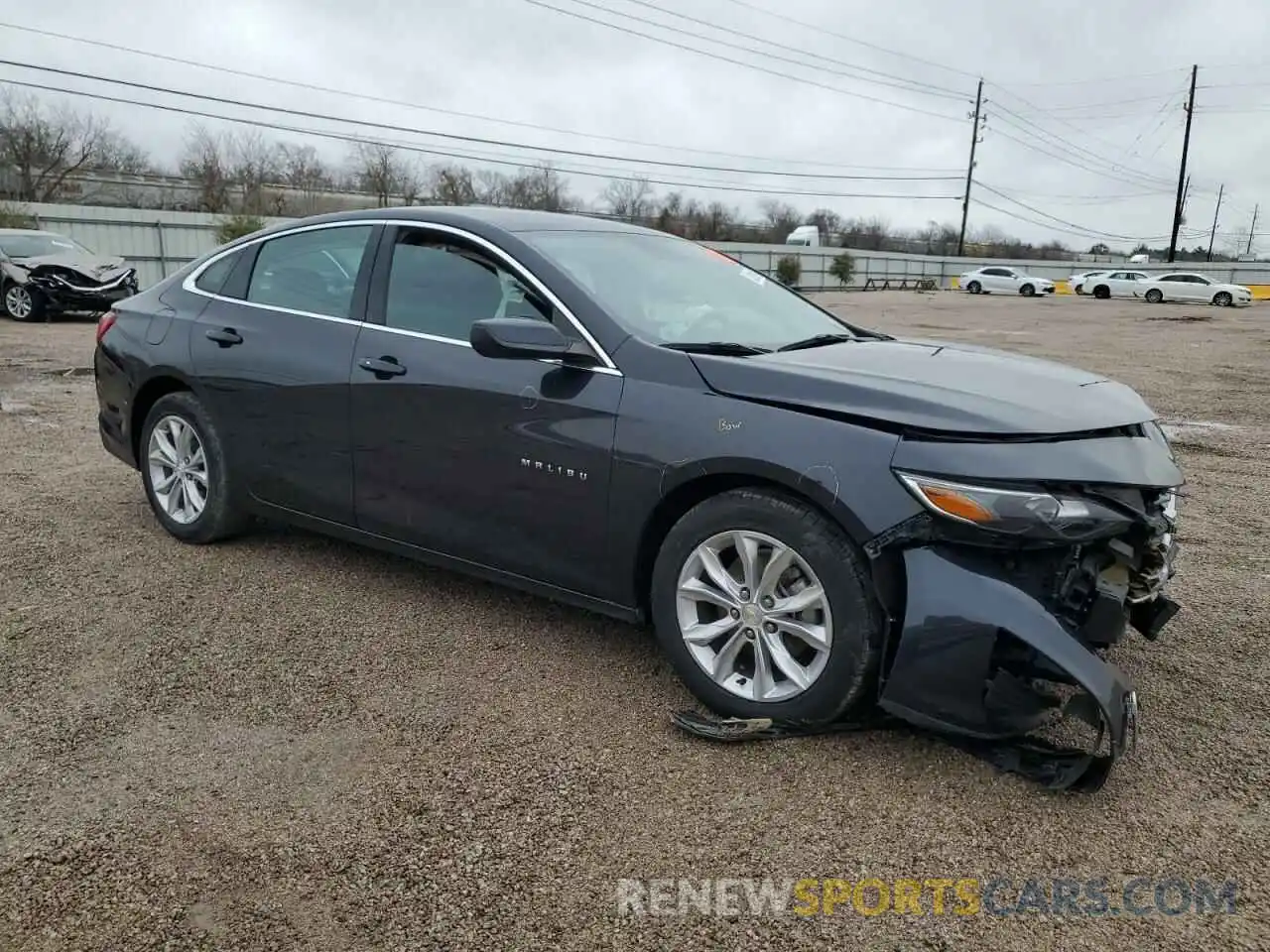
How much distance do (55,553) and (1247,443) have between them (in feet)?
27.1

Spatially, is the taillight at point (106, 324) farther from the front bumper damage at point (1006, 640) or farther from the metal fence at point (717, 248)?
the front bumper damage at point (1006, 640)

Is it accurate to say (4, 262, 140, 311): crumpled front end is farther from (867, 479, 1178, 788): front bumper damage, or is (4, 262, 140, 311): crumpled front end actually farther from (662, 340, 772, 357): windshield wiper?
(867, 479, 1178, 788): front bumper damage

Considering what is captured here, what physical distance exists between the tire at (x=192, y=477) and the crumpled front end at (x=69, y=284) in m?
13.0

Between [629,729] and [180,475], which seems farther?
[180,475]

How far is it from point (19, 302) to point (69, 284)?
97 centimetres

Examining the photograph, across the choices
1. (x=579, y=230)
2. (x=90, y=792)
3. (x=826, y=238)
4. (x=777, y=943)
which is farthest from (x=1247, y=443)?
(x=826, y=238)

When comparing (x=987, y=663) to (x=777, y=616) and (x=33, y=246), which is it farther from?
(x=33, y=246)

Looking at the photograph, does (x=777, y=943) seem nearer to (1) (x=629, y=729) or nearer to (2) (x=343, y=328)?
(1) (x=629, y=729)

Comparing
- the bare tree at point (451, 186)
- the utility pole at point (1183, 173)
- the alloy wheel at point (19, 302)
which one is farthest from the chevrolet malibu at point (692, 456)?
the utility pole at point (1183, 173)

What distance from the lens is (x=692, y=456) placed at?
3.02m

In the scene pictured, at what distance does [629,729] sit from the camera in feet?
9.98

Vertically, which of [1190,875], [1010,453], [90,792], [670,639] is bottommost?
[90,792]

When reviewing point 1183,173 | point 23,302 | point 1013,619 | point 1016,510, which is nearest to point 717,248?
point 23,302

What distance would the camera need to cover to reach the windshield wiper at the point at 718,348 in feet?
10.7
